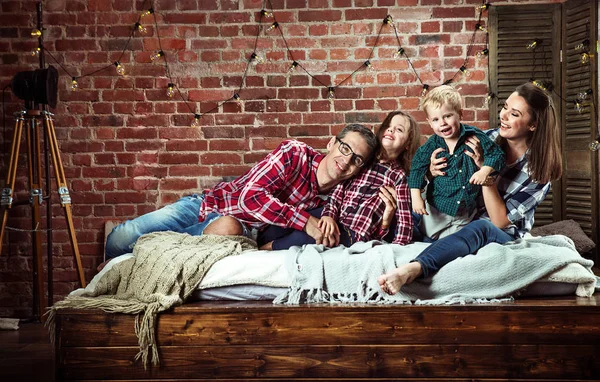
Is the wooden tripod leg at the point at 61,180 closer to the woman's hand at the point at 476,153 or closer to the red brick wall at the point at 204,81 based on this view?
the red brick wall at the point at 204,81

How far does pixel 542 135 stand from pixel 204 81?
2179 millimetres

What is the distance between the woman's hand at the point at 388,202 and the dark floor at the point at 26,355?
1615 mm

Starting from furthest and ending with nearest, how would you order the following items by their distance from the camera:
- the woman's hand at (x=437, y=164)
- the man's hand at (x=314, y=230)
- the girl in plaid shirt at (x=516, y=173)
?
the man's hand at (x=314, y=230), the woman's hand at (x=437, y=164), the girl in plaid shirt at (x=516, y=173)

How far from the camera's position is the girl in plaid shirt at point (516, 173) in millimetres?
2605

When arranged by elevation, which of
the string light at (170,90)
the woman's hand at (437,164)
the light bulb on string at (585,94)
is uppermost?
the string light at (170,90)

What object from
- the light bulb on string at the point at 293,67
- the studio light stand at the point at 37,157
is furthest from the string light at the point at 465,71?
the studio light stand at the point at 37,157

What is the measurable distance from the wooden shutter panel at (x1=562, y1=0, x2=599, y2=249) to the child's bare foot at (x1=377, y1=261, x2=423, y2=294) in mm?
1864

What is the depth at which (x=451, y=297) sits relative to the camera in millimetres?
2426

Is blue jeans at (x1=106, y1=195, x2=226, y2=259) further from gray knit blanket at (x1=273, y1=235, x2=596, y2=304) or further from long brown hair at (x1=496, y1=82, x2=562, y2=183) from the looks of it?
long brown hair at (x1=496, y1=82, x2=562, y2=183)

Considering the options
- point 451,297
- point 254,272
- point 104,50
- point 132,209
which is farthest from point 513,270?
point 104,50

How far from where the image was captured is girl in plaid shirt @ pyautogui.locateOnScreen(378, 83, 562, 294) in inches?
103

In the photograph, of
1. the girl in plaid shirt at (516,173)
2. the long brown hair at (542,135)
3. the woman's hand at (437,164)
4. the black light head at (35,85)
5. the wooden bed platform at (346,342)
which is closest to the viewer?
the wooden bed platform at (346,342)

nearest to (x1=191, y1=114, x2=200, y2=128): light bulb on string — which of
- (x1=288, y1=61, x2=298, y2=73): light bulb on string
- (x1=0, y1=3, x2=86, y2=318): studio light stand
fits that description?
(x1=288, y1=61, x2=298, y2=73): light bulb on string

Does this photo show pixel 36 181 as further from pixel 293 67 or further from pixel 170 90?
pixel 293 67
